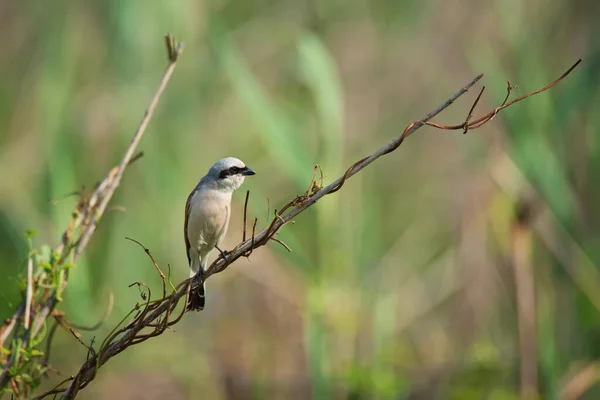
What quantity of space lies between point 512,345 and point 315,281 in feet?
4.24

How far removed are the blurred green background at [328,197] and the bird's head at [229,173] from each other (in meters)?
0.47

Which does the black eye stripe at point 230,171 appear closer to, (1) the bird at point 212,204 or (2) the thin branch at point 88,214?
(1) the bird at point 212,204

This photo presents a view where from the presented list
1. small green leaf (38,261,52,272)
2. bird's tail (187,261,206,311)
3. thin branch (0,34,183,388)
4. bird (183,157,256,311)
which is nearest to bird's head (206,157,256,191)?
bird (183,157,256,311)

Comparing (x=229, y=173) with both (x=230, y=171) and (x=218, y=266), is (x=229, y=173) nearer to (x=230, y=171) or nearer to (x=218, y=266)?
(x=230, y=171)

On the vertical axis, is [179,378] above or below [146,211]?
below

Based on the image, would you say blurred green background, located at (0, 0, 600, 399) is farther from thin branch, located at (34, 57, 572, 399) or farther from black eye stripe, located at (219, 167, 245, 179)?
thin branch, located at (34, 57, 572, 399)

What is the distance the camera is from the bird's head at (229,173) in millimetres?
2318

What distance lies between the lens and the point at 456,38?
587 centimetres

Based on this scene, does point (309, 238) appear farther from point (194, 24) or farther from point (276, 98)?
point (194, 24)

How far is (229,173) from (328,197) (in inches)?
35.4

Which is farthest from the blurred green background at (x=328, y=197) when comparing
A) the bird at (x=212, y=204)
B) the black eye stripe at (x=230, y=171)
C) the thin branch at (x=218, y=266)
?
the thin branch at (x=218, y=266)

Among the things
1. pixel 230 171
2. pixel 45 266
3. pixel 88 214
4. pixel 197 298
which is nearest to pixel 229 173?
pixel 230 171

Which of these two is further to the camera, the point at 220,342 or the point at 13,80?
the point at 13,80

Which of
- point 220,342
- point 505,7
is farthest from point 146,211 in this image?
point 505,7
